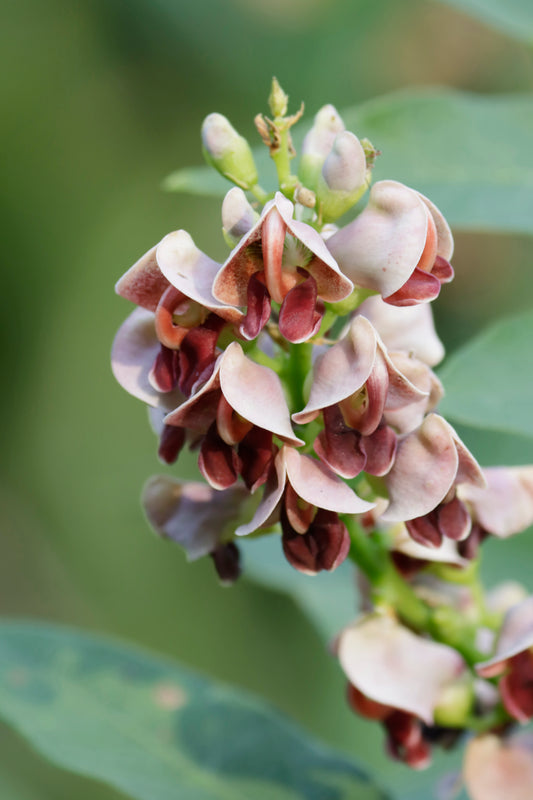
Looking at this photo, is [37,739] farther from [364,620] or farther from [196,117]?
[196,117]

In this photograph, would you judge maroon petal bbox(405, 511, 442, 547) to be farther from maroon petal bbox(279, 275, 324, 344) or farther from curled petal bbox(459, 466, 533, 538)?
maroon petal bbox(279, 275, 324, 344)

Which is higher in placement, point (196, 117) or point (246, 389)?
point (246, 389)

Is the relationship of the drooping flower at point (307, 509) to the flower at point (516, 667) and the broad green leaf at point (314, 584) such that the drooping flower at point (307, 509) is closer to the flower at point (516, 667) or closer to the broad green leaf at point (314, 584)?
the flower at point (516, 667)

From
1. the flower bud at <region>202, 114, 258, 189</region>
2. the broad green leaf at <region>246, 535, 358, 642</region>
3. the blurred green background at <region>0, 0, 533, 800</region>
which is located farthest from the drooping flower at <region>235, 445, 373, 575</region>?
the blurred green background at <region>0, 0, 533, 800</region>

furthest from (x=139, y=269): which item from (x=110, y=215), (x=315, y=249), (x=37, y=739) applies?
(x=110, y=215)

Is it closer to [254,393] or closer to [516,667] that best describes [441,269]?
[254,393]

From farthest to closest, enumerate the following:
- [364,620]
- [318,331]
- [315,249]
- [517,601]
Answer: [517,601] → [364,620] → [318,331] → [315,249]

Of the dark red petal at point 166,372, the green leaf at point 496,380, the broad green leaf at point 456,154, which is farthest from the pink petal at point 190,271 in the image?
the broad green leaf at point 456,154
